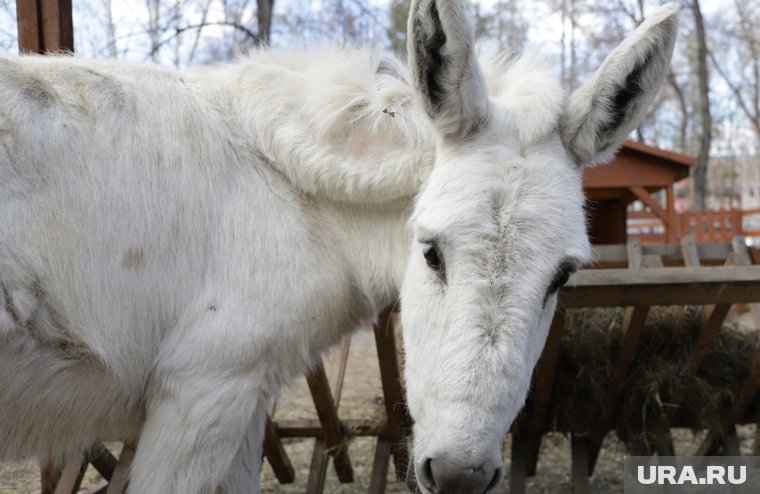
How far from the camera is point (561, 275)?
2246 millimetres

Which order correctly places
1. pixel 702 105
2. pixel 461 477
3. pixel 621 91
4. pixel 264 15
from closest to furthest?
1. pixel 461 477
2. pixel 621 91
3. pixel 264 15
4. pixel 702 105

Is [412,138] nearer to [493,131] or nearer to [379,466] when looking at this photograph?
[493,131]

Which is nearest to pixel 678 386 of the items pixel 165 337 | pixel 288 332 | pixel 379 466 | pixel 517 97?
pixel 379 466

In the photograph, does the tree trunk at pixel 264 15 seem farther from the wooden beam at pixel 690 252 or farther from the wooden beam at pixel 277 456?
the wooden beam at pixel 690 252

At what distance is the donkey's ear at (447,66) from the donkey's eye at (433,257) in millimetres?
432

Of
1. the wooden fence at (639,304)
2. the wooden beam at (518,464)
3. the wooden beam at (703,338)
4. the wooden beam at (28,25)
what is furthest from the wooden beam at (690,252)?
the wooden beam at (28,25)

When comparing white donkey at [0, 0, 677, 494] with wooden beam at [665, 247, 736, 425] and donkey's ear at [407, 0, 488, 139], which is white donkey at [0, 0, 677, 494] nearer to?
donkey's ear at [407, 0, 488, 139]

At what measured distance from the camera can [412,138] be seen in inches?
101

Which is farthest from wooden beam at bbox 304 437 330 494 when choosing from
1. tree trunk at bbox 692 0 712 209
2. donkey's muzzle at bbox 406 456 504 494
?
tree trunk at bbox 692 0 712 209

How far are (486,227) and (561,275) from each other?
316mm

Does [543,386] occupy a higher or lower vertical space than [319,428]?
higher

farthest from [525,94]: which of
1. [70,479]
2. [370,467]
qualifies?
[370,467]

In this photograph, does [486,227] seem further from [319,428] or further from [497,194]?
[319,428]

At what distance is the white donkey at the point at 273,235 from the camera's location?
2.14 m
